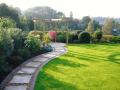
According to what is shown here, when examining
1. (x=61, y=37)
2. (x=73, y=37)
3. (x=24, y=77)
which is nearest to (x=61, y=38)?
(x=61, y=37)

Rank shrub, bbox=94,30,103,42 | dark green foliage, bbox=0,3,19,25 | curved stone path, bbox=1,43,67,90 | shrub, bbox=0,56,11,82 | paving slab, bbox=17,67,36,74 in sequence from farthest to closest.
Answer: shrub, bbox=94,30,103,42, dark green foliage, bbox=0,3,19,25, paving slab, bbox=17,67,36,74, shrub, bbox=0,56,11,82, curved stone path, bbox=1,43,67,90

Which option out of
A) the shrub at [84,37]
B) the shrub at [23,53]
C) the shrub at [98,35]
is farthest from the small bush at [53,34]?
the shrub at [23,53]

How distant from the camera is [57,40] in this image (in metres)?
26.2

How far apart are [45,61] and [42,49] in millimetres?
3670

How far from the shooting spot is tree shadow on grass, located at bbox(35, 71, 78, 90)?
27.9ft

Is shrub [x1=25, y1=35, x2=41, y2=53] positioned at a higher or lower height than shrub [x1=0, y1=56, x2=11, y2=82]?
higher

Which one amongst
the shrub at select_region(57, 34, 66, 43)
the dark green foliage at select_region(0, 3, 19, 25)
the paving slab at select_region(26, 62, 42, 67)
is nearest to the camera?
the paving slab at select_region(26, 62, 42, 67)

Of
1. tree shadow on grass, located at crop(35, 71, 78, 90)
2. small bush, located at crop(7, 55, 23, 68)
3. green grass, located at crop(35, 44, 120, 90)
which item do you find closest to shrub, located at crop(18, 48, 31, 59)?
small bush, located at crop(7, 55, 23, 68)

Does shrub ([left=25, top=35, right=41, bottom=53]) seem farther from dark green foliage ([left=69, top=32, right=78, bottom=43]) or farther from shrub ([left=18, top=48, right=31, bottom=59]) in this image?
dark green foliage ([left=69, top=32, right=78, bottom=43])

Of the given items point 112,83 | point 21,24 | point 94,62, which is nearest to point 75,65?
point 94,62

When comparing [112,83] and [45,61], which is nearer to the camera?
[112,83]

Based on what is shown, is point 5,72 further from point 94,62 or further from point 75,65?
point 94,62

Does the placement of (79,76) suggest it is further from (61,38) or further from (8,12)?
(8,12)

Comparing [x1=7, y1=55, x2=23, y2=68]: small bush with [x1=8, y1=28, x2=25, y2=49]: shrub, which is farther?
[x1=8, y1=28, x2=25, y2=49]: shrub
